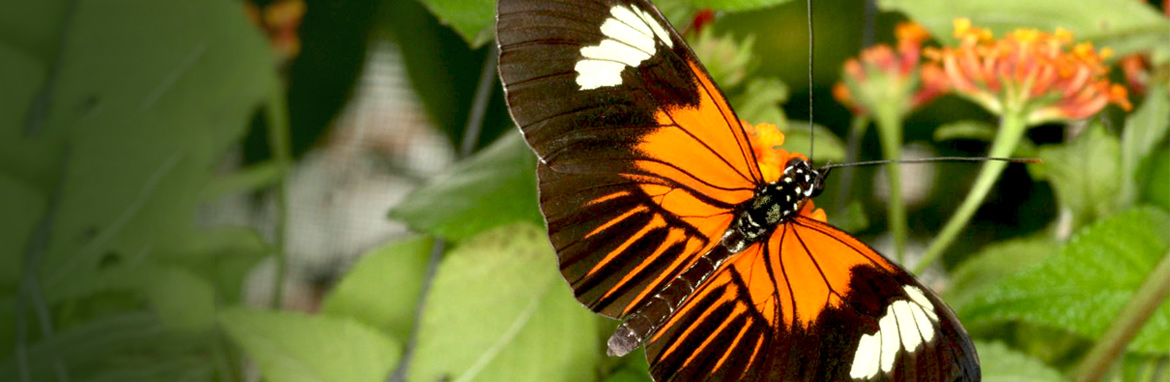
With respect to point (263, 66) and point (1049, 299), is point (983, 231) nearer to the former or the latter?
point (1049, 299)

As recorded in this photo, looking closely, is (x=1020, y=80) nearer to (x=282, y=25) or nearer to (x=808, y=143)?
(x=808, y=143)

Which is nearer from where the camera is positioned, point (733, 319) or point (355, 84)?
point (733, 319)

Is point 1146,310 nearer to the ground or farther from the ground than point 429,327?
farther from the ground

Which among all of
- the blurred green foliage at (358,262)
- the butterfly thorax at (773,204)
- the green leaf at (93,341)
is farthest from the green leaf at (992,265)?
the green leaf at (93,341)

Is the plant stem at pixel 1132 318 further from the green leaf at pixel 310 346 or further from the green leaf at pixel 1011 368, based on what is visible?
the green leaf at pixel 310 346

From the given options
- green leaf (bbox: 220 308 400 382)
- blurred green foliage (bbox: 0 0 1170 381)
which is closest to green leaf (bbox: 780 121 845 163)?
blurred green foliage (bbox: 0 0 1170 381)

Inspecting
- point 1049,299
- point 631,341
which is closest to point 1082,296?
point 1049,299
